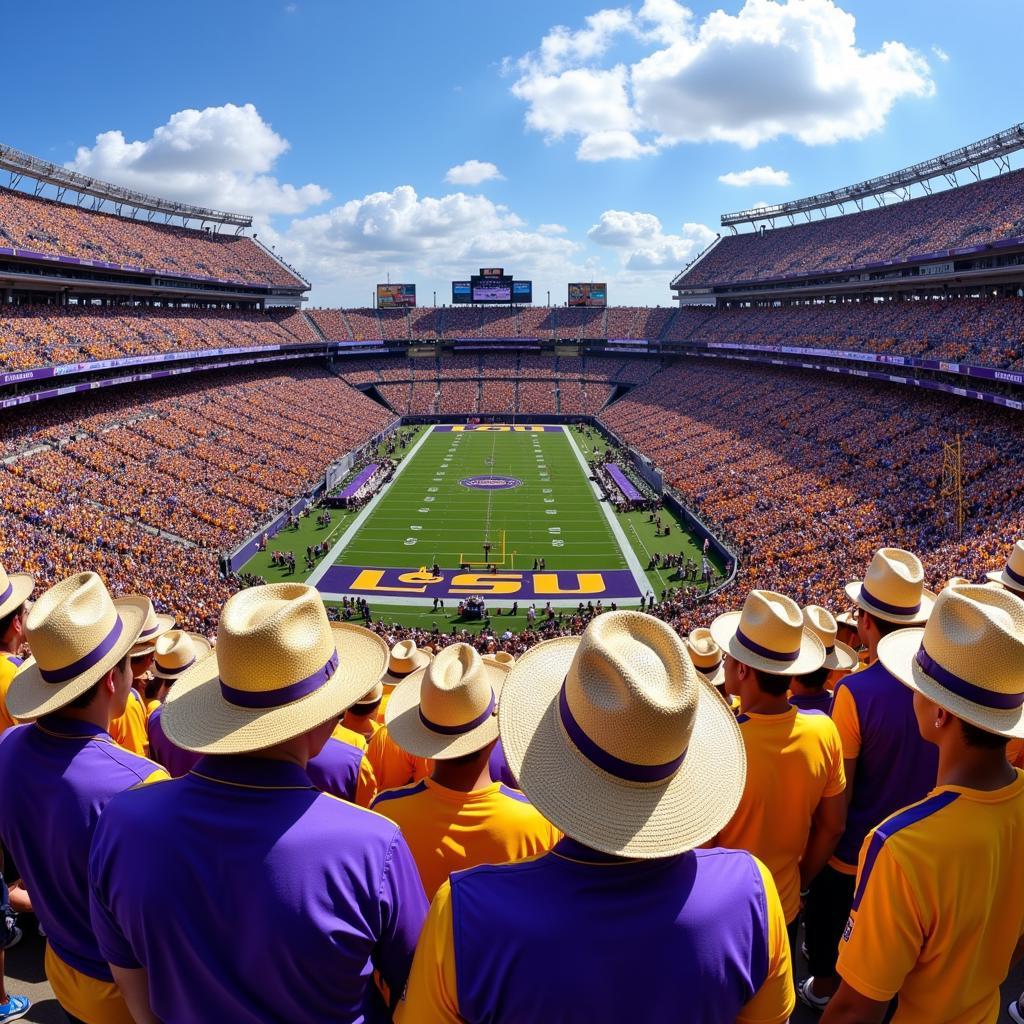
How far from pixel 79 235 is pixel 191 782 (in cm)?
5175

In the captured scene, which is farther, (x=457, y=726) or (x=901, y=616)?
(x=901, y=616)

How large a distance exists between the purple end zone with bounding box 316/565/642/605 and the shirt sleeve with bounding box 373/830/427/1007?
22059mm

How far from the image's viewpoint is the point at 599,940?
174 cm

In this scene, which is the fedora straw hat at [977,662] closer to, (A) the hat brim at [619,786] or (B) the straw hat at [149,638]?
(A) the hat brim at [619,786]

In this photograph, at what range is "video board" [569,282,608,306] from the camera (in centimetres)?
8150

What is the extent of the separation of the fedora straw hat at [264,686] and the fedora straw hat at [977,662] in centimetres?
200

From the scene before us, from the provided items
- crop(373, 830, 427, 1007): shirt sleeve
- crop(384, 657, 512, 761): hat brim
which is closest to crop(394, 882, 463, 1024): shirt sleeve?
crop(373, 830, 427, 1007): shirt sleeve

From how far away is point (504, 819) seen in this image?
119 inches

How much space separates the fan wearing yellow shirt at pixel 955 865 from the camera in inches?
91.4

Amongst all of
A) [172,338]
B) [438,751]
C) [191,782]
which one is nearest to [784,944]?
[438,751]

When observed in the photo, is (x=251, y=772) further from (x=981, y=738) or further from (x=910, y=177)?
(x=910, y=177)

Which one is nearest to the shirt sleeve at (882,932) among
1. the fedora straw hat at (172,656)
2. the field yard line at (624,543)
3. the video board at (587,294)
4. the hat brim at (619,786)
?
the hat brim at (619,786)

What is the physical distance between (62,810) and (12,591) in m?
2.90

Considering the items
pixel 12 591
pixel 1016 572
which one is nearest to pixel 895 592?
pixel 1016 572
